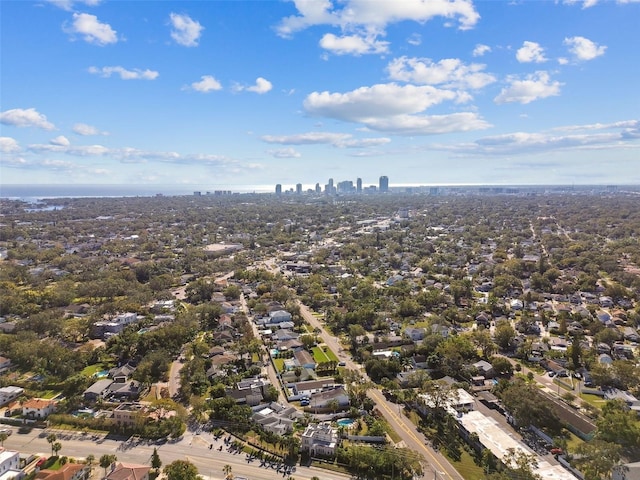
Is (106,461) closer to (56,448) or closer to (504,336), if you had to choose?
(56,448)

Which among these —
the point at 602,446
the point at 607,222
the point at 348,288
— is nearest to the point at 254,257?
the point at 348,288

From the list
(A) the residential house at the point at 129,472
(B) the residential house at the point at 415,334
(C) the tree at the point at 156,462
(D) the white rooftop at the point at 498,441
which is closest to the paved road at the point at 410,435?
(D) the white rooftop at the point at 498,441

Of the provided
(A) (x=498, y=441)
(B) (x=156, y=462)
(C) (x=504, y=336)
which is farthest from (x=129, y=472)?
(C) (x=504, y=336)

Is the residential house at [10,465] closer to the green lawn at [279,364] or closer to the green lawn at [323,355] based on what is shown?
the green lawn at [279,364]

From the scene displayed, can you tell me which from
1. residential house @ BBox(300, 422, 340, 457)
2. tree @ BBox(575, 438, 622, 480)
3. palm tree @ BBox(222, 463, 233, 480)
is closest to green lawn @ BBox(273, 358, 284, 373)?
residential house @ BBox(300, 422, 340, 457)

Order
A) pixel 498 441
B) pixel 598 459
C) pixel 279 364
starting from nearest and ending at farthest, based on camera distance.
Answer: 1. pixel 598 459
2. pixel 498 441
3. pixel 279 364
